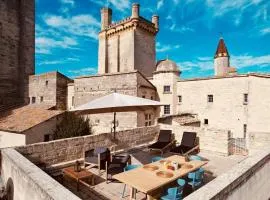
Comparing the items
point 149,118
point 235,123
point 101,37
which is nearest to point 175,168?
point 149,118

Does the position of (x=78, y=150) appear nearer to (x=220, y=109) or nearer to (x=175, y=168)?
(x=175, y=168)

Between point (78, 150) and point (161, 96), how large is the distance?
55.8ft

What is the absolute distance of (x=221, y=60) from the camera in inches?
1619

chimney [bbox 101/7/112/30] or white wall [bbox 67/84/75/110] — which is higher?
chimney [bbox 101/7/112/30]

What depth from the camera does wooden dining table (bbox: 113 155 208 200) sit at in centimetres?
513

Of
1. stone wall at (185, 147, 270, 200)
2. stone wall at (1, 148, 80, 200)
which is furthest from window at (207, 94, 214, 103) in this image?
stone wall at (1, 148, 80, 200)

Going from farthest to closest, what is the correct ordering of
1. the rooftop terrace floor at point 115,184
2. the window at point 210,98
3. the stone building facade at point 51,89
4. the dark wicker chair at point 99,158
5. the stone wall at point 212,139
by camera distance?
1. the stone building facade at point 51,89
2. the window at point 210,98
3. the stone wall at point 212,139
4. the dark wicker chair at point 99,158
5. the rooftop terrace floor at point 115,184

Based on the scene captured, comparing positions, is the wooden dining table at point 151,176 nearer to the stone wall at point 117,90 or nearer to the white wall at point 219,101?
the stone wall at point 117,90

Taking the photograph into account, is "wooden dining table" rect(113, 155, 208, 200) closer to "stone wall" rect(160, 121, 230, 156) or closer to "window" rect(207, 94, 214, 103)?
"stone wall" rect(160, 121, 230, 156)

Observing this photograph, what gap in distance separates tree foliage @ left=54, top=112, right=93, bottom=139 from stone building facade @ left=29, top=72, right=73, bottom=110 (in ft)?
24.0

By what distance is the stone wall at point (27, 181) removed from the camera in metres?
3.86

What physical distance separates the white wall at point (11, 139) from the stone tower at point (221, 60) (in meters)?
35.2

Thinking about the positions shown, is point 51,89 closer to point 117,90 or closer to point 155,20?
point 117,90

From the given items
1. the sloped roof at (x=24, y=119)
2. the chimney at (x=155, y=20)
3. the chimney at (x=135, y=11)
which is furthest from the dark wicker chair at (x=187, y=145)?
the chimney at (x=155, y=20)
